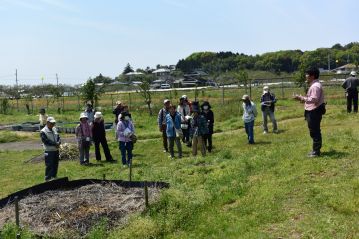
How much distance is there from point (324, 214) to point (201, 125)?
21.9 feet

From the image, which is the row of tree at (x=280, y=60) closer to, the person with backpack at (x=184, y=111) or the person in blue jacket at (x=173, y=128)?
the person with backpack at (x=184, y=111)

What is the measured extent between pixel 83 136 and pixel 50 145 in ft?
9.61

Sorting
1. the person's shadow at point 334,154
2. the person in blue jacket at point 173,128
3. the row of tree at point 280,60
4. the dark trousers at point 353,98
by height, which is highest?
the row of tree at point 280,60

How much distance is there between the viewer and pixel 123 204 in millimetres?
7750

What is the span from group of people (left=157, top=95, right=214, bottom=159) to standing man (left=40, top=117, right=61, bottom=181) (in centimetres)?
339

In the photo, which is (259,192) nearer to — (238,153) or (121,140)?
(238,153)

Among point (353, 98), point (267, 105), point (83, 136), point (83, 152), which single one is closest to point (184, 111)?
point (267, 105)

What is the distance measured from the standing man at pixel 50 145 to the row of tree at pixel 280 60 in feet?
281

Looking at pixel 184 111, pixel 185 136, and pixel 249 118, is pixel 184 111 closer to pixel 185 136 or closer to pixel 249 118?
pixel 185 136

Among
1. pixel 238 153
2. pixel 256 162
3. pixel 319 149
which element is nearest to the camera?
pixel 319 149

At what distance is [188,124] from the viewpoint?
14930mm

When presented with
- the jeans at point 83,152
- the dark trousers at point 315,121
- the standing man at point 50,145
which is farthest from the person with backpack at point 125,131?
the dark trousers at point 315,121

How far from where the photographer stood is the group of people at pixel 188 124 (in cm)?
1272

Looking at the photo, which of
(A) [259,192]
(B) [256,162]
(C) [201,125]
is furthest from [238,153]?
(A) [259,192]
